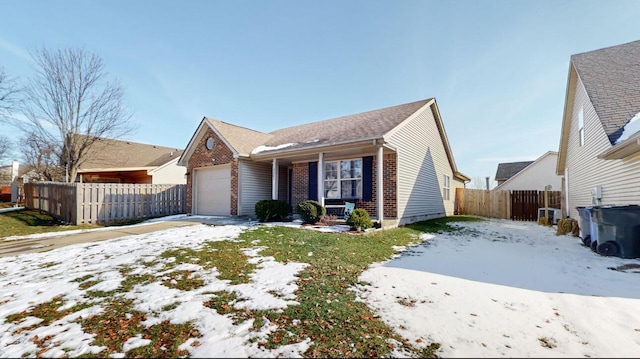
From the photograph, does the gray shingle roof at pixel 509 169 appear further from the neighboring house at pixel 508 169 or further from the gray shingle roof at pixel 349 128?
the gray shingle roof at pixel 349 128

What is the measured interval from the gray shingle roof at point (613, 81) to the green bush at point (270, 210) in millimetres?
10032

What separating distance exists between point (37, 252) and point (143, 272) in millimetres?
3761

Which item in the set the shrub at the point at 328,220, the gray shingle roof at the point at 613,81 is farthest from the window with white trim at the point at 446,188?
the shrub at the point at 328,220

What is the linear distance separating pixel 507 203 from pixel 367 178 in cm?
1053

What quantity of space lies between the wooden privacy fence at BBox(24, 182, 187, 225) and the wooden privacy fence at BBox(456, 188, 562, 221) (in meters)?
17.9

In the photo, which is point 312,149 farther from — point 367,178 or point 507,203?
point 507,203

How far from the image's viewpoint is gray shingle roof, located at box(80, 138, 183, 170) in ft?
66.9

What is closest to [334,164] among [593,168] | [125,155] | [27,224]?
[593,168]

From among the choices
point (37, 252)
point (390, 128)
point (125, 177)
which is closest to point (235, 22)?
point (390, 128)

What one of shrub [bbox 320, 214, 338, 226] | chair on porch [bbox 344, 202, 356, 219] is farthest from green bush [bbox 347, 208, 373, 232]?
chair on porch [bbox 344, 202, 356, 219]

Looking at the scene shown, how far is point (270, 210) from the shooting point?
10.8 metres

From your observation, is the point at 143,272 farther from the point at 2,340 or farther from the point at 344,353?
the point at 344,353

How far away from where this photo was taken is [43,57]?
15.1 meters

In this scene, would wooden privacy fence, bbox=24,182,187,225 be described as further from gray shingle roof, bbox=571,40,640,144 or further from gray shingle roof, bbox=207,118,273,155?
gray shingle roof, bbox=571,40,640,144
